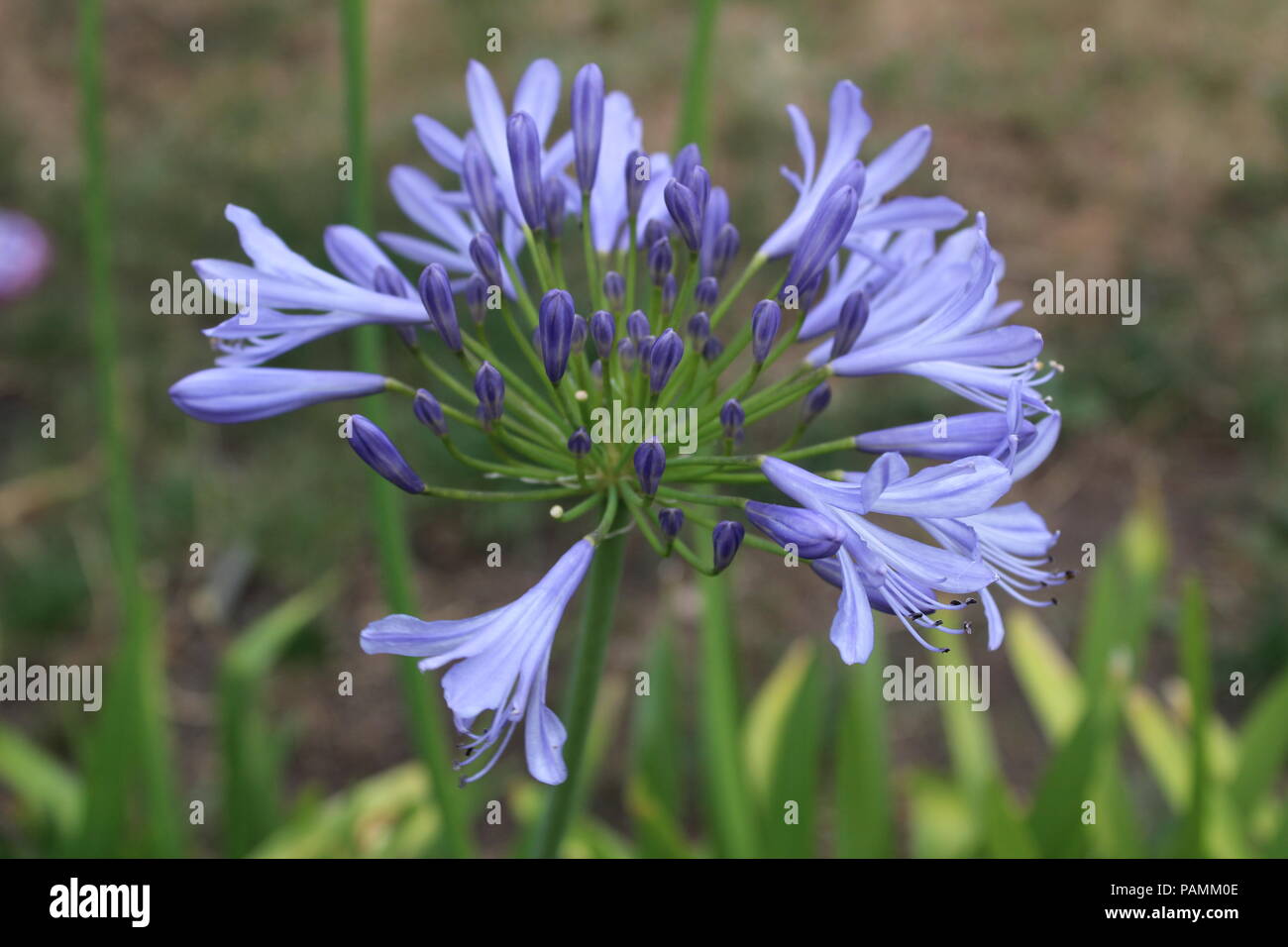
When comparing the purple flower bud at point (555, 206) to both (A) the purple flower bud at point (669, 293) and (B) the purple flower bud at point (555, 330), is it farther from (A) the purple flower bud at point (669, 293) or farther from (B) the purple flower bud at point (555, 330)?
(B) the purple flower bud at point (555, 330)

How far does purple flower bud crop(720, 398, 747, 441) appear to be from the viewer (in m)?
1.72

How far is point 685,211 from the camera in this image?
71.0 inches

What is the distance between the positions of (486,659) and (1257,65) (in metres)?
8.40

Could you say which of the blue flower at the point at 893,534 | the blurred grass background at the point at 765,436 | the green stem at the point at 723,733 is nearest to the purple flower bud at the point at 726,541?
the blue flower at the point at 893,534

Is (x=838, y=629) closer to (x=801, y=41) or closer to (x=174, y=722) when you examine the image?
(x=174, y=722)

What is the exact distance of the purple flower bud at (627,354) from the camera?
184 centimetres

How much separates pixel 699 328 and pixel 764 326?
120 millimetres

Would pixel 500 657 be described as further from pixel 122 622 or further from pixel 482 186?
pixel 122 622

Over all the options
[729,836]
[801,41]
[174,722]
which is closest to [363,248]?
[729,836]

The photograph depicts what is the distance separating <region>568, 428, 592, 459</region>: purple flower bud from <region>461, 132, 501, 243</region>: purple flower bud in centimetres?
46

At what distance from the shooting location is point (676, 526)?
1668 mm

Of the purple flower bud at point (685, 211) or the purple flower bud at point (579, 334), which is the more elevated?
the purple flower bud at point (685, 211)

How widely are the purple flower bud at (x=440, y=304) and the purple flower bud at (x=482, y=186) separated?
0.78 feet

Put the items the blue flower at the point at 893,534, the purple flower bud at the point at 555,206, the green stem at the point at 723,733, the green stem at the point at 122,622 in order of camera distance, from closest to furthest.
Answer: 1. the blue flower at the point at 893,534
2. the purple flower bud at the point at 555,206
3. the green stem at the point at 122,622
4. the green stem at the point at 723,733
